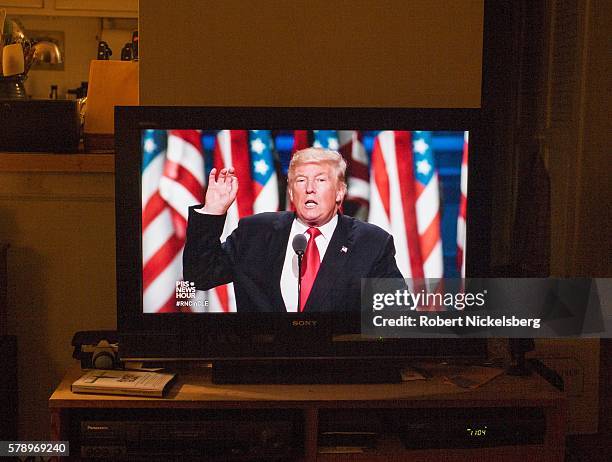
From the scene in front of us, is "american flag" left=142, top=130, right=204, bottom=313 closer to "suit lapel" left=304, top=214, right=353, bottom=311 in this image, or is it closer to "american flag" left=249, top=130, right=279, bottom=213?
"american flag" left=249, top=130, right=279, bottom=213

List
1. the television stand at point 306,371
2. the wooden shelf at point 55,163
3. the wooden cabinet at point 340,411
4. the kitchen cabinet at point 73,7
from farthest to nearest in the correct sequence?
the kitchen cabinet at point 73,7 → the wooden shelf at point 55,163 → the television stand at point 306,371 → the wooden cabinet at point 340,411

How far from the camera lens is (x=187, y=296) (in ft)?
6.42

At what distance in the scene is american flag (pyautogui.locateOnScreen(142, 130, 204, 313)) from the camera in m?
1.91

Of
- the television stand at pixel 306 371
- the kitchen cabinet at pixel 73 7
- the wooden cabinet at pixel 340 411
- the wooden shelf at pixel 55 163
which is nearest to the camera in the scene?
the wooden cabinet at pixel 340 411

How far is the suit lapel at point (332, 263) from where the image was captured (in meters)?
1.95

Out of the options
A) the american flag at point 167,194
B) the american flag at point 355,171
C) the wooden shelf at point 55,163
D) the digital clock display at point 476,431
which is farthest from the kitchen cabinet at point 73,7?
the digital clock display at point 476,431

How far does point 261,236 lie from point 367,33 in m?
0.70

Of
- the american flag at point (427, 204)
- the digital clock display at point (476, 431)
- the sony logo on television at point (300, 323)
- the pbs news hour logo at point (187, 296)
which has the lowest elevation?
the digital clock display at point (476, 431)

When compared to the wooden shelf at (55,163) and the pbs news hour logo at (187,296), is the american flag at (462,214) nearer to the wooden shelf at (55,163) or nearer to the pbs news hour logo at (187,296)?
the pbs news hour logo at (187,296)

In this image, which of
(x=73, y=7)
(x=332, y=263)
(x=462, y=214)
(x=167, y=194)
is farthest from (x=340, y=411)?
(x=73, y=7)

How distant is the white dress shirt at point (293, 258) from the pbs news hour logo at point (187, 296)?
0.21 metres

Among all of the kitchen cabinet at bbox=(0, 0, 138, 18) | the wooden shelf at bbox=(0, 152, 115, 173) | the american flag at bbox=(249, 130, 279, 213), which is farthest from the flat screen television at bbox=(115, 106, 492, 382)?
the kitchen cabinet at bbox=(0, 0, 138, 18)

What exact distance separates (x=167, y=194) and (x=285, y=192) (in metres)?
0.29

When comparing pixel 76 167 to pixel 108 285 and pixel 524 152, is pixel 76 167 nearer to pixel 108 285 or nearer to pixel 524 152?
pixel 108 285
